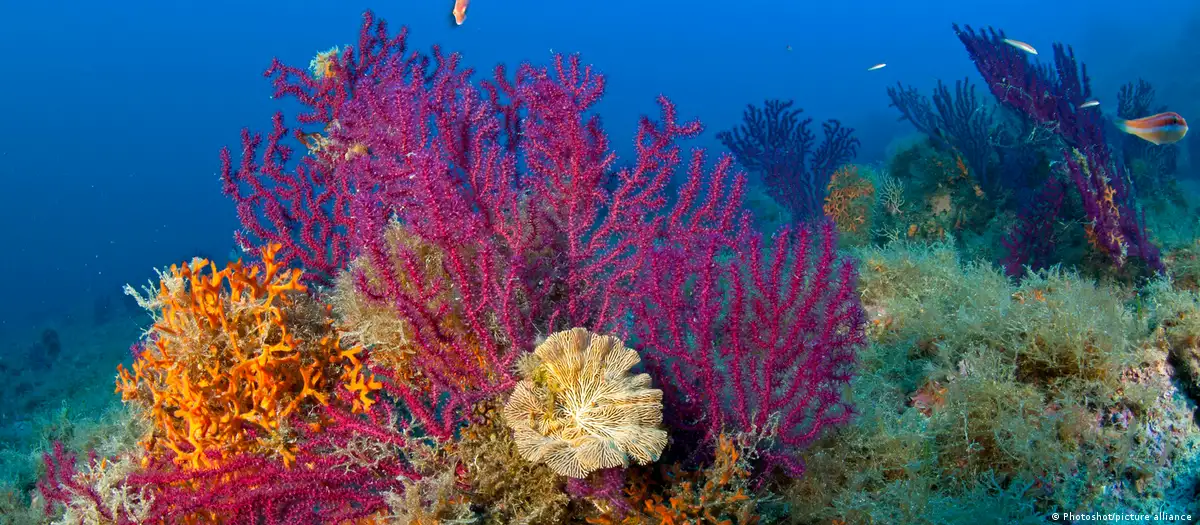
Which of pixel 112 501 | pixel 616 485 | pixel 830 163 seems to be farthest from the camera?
pixel 830 163

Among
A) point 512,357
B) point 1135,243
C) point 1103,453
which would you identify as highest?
point 512,357

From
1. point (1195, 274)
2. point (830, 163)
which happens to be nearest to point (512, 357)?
point (1195, 274)

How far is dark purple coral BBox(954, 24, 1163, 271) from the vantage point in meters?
6.91

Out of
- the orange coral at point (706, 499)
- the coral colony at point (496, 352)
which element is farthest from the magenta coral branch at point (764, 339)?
the orange coral at point (706, 499)

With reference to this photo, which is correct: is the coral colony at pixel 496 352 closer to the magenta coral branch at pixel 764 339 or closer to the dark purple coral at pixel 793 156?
the magenta coral branch at pixel 764 339

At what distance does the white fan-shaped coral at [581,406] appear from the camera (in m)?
2.58

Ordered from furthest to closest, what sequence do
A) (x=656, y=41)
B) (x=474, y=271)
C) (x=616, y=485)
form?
(x=656, y=41) → (x=474, y=271) → (x=616, y=485)

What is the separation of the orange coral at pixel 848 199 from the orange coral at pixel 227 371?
967 cm

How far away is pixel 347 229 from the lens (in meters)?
4.25

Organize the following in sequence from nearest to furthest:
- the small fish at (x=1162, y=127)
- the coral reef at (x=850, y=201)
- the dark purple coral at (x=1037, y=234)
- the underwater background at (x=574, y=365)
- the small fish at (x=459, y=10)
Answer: the underwater background at (x=574, y=365) → the small fish at (x=1162, y=127) → the small fish at (x=459, y=10) → the dark purple coral at (x=1037, y=234) → the coral reef at (x=850, y=201)

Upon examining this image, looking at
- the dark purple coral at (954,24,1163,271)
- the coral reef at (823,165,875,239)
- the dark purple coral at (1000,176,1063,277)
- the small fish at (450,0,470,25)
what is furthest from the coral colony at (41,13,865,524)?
the coral reef at (823,165,875,239)

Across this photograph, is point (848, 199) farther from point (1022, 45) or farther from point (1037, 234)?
point (1022, 45)

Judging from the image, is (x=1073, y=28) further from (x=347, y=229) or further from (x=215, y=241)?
(x=215, y=241)

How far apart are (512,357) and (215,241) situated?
7104cm
